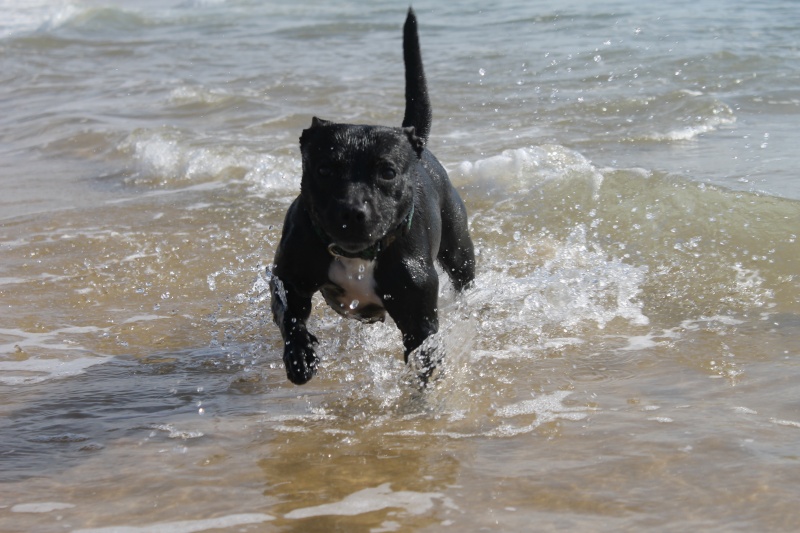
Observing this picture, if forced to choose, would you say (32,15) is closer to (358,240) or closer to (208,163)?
(208,163)

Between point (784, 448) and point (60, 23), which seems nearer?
point (784, 448)

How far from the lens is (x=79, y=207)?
26.5 ft

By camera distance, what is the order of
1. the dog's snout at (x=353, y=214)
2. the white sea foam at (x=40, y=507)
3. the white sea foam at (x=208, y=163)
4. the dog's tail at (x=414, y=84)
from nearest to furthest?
1. the white sea foam at (x=40, y=507)
2. the dog's snout at (x=353, y=214)
3. the dog's tail at (x=414, y=84)
4. the white sea foam at (x=208, y=163)

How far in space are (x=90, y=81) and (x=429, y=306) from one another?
11.7 meters

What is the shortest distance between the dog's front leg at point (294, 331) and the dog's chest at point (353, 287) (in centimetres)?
13

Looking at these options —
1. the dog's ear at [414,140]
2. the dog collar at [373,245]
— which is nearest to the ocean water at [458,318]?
the dog collar at [373,245]

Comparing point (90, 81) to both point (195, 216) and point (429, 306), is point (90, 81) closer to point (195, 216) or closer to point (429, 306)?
point (195, 216)

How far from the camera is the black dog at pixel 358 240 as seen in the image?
3916 mm

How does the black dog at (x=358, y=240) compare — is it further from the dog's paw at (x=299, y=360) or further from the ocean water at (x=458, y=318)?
the ocean water at (x=458, y=318)

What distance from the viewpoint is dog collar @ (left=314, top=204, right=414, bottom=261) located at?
4051 millimetres

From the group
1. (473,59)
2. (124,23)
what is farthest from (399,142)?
(124,23)

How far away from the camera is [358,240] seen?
3.87 m

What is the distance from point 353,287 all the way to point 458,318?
40.7 inches

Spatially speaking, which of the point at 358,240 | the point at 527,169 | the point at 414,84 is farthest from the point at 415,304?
the point at 527,169
